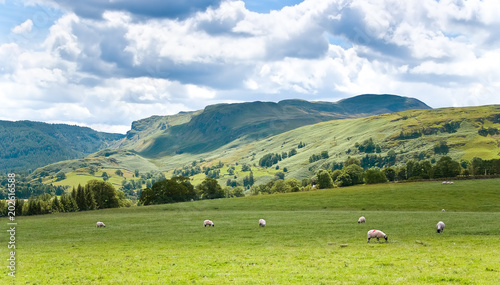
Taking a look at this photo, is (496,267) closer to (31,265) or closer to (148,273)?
(148,273)

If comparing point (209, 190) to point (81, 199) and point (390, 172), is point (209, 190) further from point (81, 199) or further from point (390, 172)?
point (390, 172)

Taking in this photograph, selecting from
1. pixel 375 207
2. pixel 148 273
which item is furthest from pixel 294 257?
pixel 375 207

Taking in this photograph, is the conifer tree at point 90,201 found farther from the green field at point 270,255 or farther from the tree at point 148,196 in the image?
the green field at point 270,255

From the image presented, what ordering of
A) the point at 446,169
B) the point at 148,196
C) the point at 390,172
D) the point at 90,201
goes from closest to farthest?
1. the point at 90,201
2. the point at 446,169
3. the point at 148,196
4. the point at 390,172

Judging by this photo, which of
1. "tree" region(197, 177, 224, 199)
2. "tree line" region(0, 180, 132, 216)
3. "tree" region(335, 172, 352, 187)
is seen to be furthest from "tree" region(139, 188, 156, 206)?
"tree" region(335, 172, 352, 187)

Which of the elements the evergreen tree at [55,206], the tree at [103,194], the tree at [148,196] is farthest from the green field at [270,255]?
the tree at [148,196]

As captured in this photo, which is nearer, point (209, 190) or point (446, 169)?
point (446, 169)

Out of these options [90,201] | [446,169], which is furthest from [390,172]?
[90,201]

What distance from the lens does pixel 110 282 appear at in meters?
23.6

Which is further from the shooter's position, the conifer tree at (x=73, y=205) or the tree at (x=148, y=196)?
the tree at (x=148, y=196)

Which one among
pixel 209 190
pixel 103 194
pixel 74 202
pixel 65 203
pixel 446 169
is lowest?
pixel 65 203

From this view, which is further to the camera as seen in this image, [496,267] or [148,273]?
[148,273]

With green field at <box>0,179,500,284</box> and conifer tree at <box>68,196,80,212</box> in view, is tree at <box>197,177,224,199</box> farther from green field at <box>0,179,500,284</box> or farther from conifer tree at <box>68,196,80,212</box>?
green field at <box>0,179,500,284</box>

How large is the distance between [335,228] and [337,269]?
27.9m
